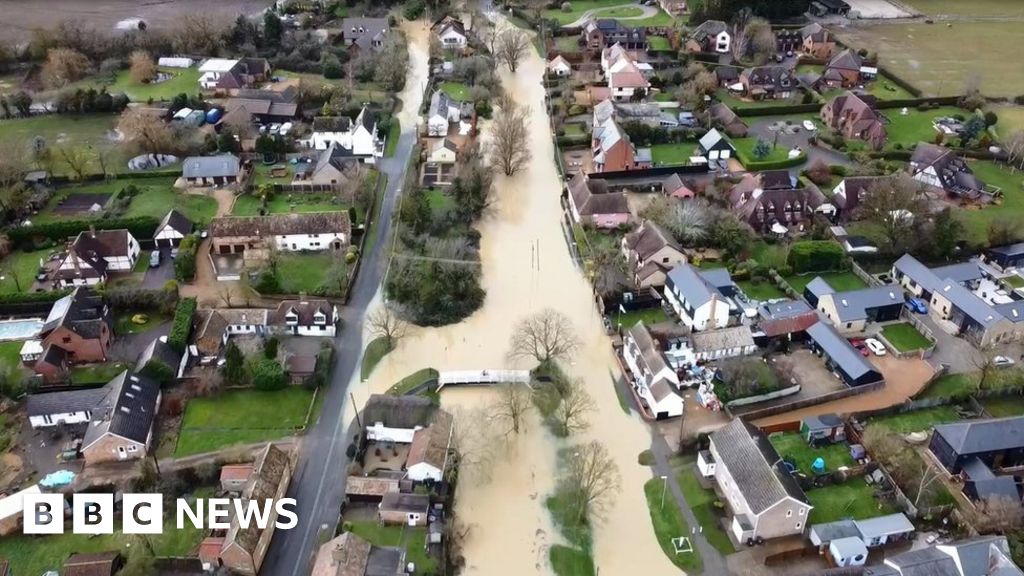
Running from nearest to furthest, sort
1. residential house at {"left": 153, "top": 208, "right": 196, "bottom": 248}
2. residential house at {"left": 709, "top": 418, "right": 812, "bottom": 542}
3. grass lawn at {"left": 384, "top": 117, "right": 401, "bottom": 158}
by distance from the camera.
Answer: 1. residential house at {"left": 709, "top": 418, "right": 812, "bottom": 542}
2. residential house at {"left": 153, "top": 208, "right": 196, "bottom": 248}
3. grass lawn at {"left": 384, "top": 117, "right": 401, "bottom": 158}

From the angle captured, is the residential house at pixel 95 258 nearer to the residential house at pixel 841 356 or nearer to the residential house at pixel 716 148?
the residential house at pixel 841 356

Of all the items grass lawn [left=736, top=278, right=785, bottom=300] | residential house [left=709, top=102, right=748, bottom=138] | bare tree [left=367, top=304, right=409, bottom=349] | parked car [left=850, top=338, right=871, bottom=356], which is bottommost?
bare tree [left=367, top=304, right=409, bottom=349]

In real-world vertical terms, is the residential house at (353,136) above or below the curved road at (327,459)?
above

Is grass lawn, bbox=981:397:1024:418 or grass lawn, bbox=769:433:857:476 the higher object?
grass lawn, bbox=981:397:1024:418

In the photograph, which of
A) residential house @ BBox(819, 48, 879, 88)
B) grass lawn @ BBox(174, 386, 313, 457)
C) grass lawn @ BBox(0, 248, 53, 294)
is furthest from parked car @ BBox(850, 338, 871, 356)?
grass lawn @ BBox(0, 248, 53, 294)

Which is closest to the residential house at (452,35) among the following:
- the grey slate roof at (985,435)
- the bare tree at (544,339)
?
the bare tree at (544,339)

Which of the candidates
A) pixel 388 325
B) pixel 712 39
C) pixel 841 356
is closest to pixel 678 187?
pixel 841 356

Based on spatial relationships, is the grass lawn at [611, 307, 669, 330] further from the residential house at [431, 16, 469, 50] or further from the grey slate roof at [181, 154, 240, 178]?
the residential house at [431, 16, 469, 50]
